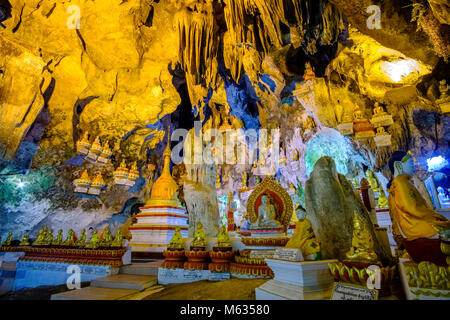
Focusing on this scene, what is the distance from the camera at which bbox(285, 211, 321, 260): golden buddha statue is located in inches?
109

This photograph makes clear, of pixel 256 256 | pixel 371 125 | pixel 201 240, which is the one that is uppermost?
pixel 371 125

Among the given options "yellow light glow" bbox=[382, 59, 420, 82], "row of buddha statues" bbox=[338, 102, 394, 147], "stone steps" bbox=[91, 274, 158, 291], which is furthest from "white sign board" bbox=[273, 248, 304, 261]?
"yellow light glow" bbox=[382, 59, 420, 82]

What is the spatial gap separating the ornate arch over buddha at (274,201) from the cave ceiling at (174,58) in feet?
17.4

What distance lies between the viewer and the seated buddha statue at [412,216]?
2.07 m

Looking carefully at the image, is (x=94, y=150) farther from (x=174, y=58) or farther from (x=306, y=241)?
(x=306, y=241)

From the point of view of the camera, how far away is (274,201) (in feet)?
17.8

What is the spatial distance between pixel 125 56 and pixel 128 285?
10.7 m

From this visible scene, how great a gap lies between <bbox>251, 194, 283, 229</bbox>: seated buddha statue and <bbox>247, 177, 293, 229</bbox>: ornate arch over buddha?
4 centimetres

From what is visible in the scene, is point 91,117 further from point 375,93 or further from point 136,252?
point 375,93

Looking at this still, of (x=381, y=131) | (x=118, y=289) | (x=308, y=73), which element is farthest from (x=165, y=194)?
(x=381, y=131)

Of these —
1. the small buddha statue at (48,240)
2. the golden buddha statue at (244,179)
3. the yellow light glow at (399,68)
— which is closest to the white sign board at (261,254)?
the small buddha statue at (48,240)

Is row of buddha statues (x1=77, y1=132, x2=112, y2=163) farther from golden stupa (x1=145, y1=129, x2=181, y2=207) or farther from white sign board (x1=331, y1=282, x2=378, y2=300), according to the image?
white sign board (x1=331, y1=282, x2=378, y2=300)

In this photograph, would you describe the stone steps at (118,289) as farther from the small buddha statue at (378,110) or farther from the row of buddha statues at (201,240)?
the small buddha statue at (378,110)

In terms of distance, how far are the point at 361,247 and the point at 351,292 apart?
1.45 ft
